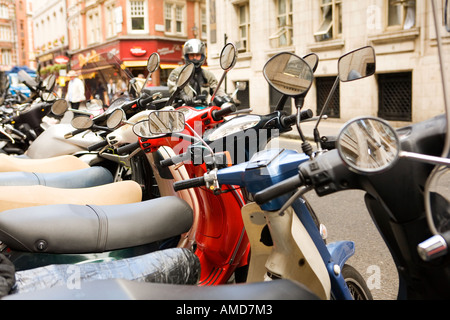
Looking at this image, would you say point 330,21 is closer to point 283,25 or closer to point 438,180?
point 283,25

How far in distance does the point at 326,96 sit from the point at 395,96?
2502 millimetres

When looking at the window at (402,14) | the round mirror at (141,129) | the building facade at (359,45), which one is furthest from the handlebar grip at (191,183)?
the window at (402,14)

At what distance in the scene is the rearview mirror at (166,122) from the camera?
7.00 ft

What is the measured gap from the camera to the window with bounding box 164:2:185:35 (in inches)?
1278

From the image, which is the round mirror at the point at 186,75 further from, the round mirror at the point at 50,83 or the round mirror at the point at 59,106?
the round mirror at the point at 50,83

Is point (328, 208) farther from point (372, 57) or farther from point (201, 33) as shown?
point (201, 33)

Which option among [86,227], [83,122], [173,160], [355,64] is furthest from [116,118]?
[355,64]

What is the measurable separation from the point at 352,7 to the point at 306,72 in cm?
1423

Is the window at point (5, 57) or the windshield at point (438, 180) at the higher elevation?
the window at point (5, 57)

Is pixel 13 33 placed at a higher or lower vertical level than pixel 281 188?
higher

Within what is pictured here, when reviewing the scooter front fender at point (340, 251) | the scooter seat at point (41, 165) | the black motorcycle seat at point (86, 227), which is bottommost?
the scooter front fender at point (340, 251)

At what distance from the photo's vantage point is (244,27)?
67.8 ft

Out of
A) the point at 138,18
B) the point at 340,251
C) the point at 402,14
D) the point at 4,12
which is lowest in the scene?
the point at 340,251

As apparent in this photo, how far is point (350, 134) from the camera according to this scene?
1158mm
